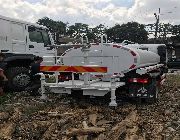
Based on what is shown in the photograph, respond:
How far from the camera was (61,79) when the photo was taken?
1103cm

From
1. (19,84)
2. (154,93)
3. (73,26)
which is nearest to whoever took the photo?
(154,93)

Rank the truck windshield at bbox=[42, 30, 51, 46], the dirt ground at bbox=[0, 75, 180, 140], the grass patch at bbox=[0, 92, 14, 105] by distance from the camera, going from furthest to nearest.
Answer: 1. the truck windshield at bbox=[42, 30, 51, 46]
2. the grass patch at bbox=[0, 92, 14, 105]
3. the dirt ground at bbox=[0, 75, 180, 140]

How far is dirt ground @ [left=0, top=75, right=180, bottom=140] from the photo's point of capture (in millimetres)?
6791

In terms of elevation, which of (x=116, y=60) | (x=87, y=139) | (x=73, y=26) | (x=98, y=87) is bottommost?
(x=87, y=139)

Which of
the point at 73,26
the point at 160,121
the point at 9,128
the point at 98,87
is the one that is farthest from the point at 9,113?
the point at 73,26

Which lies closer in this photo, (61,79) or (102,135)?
(102,135)

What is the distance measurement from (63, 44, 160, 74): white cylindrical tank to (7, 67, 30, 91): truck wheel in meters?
2.43

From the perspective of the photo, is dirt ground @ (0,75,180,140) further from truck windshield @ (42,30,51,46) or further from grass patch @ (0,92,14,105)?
truck windshield @ (42,30,51,46)

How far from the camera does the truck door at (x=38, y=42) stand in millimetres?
13306

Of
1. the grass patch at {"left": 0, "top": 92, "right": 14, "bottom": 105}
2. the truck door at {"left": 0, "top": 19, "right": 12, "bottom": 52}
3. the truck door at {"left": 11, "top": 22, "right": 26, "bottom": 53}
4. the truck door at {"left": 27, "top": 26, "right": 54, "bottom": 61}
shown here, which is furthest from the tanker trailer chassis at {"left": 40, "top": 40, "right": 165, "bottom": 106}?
the truck door at {"left": 27, "top": 26, "right": 54, "bottom": 61}

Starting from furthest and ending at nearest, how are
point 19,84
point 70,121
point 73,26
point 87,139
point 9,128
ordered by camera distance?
point 73,26
point 19,84
point 70,121
point 9,128
point 87,139

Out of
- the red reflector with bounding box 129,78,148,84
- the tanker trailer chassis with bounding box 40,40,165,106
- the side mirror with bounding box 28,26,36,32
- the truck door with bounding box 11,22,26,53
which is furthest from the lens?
the side mirror with bounding box 28,26,36,32

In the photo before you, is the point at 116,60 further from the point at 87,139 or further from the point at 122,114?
the point at 87,139

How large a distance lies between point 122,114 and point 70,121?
159cm
